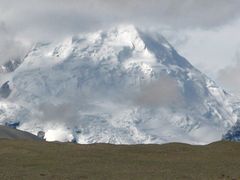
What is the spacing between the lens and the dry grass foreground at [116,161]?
64.8 m

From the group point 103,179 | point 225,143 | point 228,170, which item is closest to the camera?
point 103,179

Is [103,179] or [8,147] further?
[8,147]

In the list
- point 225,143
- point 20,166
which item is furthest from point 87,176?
point 225,143

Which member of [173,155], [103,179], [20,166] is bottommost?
[103,179]

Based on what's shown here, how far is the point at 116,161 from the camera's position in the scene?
3105 inches

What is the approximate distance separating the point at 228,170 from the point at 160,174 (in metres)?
8.54

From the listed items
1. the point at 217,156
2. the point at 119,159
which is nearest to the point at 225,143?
the point at 217,156

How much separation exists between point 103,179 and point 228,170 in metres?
15.3

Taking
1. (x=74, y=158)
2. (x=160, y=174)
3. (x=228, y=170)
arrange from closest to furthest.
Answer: (x=160, y=174)
(x=228, y=170)
(x=74, y=158)

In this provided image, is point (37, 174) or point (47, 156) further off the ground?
point (47, 156)

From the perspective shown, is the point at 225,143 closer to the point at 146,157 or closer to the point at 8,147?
the point at 146,157

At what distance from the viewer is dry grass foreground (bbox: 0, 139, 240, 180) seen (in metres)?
64.8

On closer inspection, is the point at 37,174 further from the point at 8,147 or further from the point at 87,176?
the point at 8,147

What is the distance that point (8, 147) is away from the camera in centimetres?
8950
